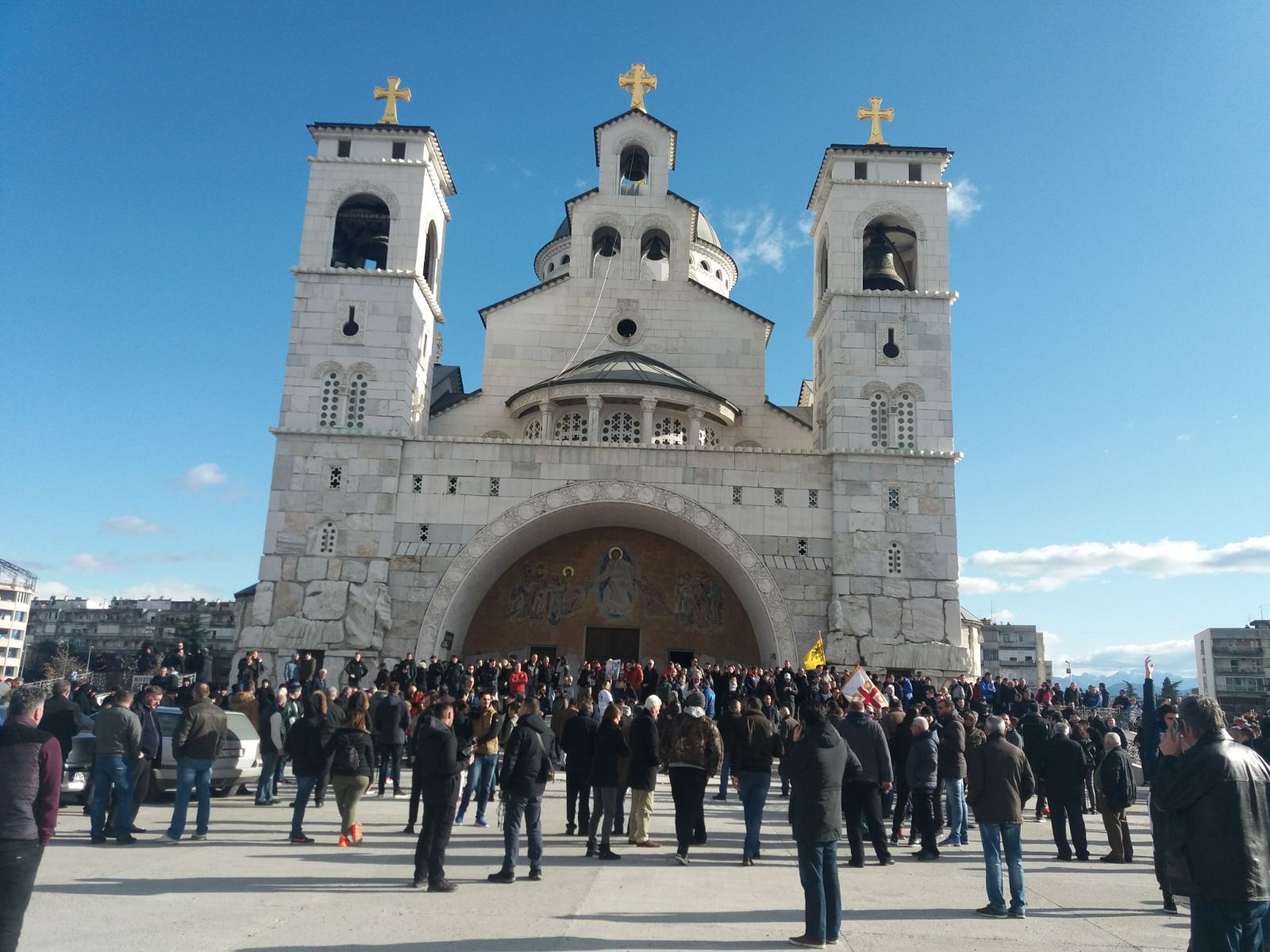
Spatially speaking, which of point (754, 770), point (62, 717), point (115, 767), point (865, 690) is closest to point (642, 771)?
point (754, 770)

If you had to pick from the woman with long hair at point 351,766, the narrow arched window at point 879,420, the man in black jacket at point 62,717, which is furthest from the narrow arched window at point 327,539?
the woman with long hair at point 351,766

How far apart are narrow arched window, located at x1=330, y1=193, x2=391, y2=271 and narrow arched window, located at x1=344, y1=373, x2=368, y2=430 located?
3.98 meters

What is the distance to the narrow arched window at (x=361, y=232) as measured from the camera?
29.7m

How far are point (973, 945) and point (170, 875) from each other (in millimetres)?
6972

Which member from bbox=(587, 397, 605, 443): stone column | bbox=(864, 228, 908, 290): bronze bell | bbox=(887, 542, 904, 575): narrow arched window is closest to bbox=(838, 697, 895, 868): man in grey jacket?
bbox=(887, 542, 904, 575): narrow arched window

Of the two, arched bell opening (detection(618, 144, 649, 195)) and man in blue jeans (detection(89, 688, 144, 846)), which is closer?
man in blue jeans (detection(89, 688, 144, 846))

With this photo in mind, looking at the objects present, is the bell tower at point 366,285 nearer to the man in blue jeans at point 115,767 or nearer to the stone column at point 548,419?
the stone column at point 548,419

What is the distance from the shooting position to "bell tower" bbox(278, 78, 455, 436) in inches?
1072

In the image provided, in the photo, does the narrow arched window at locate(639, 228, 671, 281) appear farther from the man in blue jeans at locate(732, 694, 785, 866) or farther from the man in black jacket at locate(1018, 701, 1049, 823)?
the man in blue jeans at locate(732, 694, 785, 866)

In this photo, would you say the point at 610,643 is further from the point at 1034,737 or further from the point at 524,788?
the point at 524,788

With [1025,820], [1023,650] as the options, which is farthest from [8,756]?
[1023,650]

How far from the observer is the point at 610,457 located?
1051 inches

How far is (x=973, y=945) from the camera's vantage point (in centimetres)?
710

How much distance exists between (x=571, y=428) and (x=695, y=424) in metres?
3.81
